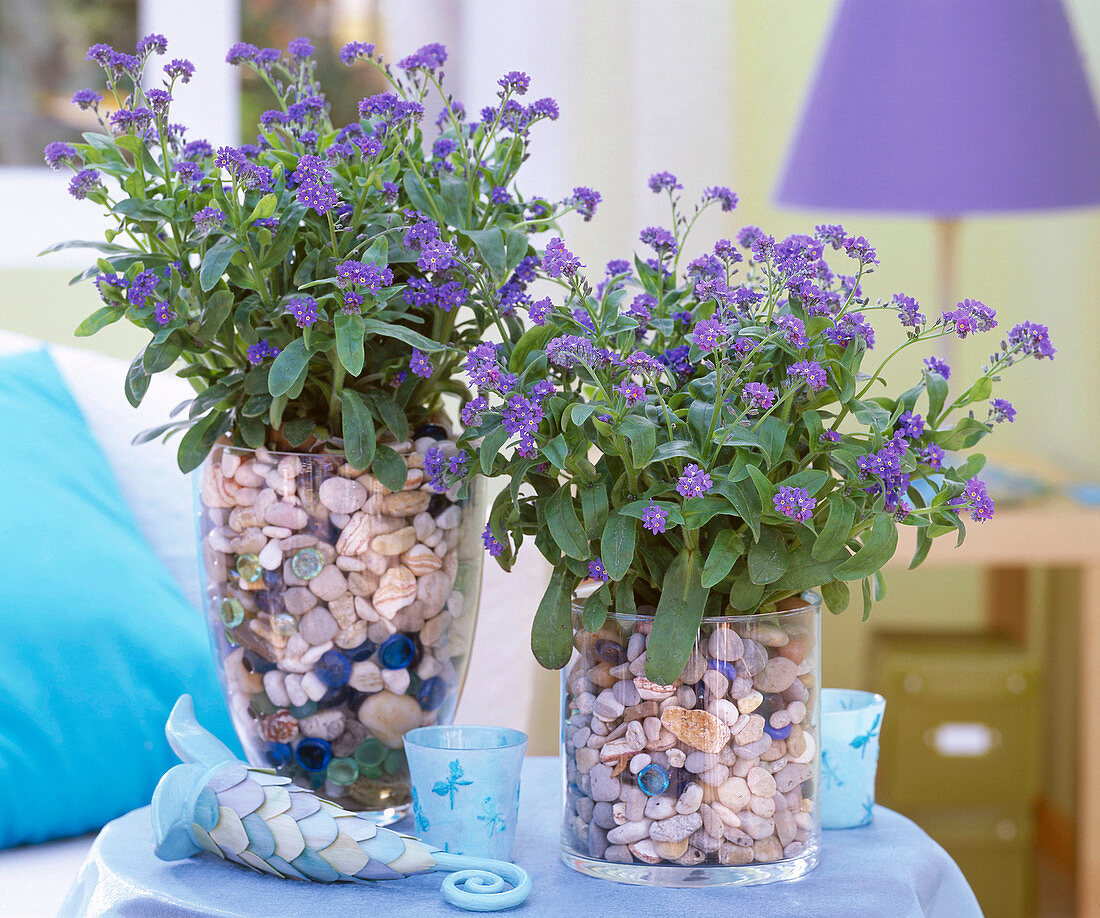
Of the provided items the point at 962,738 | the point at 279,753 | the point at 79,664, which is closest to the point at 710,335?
the point at 279,753

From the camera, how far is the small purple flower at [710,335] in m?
0.60

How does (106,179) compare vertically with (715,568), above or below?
above

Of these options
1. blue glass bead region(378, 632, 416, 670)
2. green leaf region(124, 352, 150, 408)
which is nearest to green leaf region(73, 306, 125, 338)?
green leaf region(124, 352, 150, 408)

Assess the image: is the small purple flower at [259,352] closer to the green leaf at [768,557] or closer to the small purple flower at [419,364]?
the small purple flower at [419,364]

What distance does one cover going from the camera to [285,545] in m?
0.71

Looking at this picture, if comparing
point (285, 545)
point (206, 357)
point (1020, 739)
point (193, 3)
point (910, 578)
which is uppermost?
point (193, 3)

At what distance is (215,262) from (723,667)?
0.33 m

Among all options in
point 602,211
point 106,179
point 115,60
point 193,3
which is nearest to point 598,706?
point 115,60

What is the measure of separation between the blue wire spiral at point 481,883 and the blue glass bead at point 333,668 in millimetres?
117

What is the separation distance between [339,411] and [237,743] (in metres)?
0.45

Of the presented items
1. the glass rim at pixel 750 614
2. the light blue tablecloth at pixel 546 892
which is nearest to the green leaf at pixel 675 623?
the glass rim at pixel 750 614

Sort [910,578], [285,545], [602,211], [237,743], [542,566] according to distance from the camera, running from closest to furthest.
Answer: [285,545] < [237,743] < [542,566] < [602,211] < [910,578]

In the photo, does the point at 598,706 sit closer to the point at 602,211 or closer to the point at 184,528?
the point at 184,528

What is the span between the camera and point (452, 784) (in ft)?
2.19
